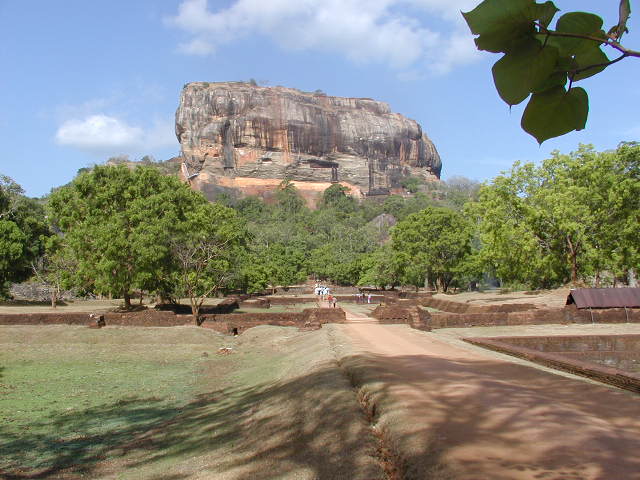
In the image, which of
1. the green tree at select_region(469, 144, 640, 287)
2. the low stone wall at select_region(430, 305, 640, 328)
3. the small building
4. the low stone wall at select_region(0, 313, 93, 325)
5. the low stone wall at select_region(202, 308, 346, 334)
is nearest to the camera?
the low stone wall at select_region(430, 305, 640, 328)

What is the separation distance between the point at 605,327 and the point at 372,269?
36.3m

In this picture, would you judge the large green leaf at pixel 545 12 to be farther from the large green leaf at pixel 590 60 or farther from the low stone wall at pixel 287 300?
the low stone wall at pixel 287 300

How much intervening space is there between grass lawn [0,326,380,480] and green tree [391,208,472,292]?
84.4 ft

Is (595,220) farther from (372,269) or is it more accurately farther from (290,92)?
(290,92)

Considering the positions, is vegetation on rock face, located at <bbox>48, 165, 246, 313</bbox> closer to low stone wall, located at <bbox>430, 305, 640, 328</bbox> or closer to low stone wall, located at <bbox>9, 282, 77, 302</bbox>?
low stone wall, located at <bbox>430, 305, 640, 328</bbox>

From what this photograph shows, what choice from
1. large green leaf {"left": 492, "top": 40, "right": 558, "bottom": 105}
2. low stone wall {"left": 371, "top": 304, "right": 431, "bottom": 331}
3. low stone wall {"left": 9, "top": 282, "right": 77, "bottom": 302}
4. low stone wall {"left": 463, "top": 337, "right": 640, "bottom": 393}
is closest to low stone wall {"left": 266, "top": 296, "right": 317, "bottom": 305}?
low stone wall {"left": 9, "top": 282, "right": 77, "bottom": 302}

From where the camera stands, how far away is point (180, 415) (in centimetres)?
958

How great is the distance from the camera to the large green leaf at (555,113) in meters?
1.52

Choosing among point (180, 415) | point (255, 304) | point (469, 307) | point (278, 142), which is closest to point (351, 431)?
point (180, 415)

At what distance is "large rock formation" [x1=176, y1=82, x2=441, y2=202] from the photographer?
353 feet

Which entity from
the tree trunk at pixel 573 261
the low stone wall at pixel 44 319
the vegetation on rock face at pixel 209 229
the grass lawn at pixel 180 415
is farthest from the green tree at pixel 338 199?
the grass lawn at pixel 180 415

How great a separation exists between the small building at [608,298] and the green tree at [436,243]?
19722 mm

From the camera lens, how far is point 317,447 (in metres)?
5.94

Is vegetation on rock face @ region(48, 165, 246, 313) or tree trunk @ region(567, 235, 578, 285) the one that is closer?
vegetation on rock face @ region(48, 165, 246, 313)
